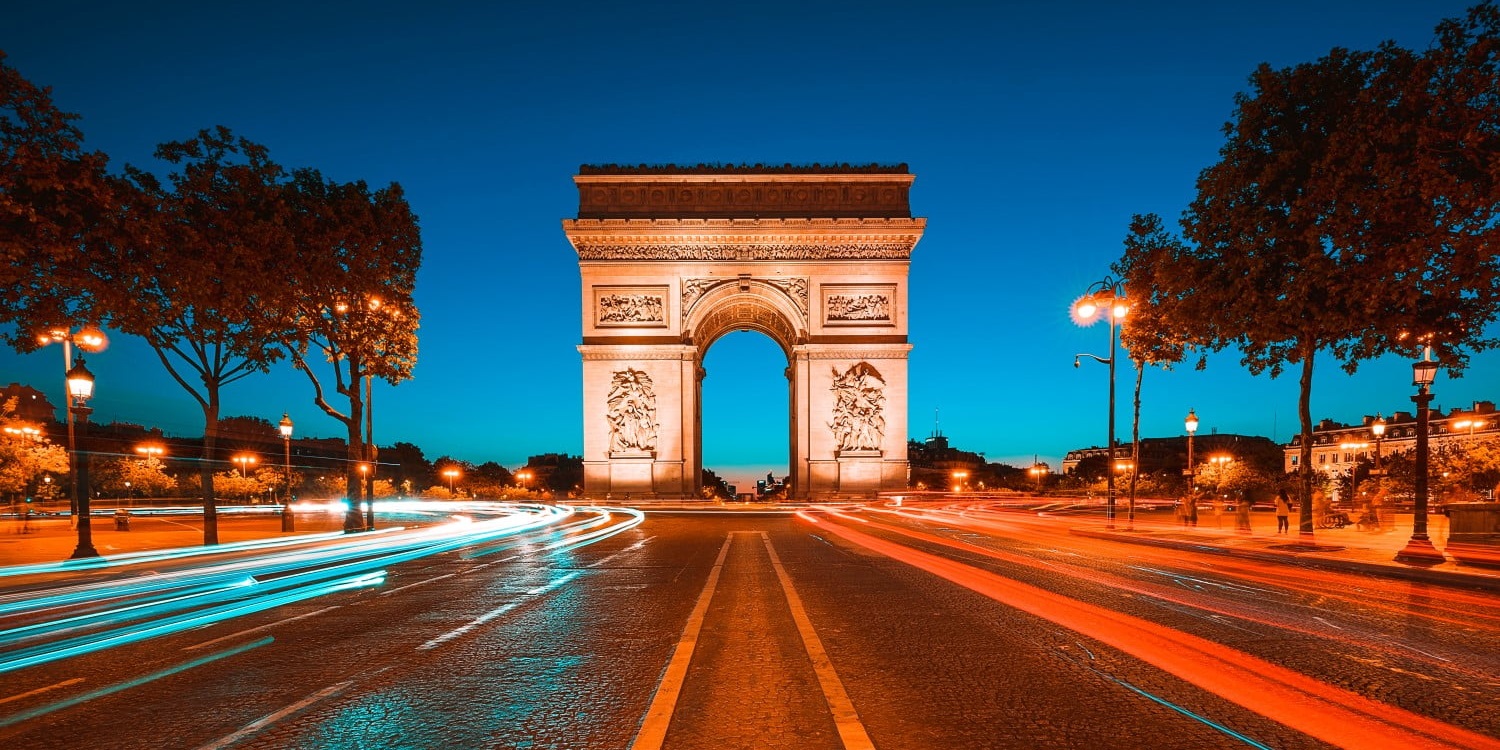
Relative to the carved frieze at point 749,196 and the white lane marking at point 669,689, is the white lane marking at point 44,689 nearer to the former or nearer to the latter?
the white lane marking at point 669,689

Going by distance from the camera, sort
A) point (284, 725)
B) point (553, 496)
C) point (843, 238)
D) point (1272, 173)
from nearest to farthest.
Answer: point (284, 725)
point (1272, 173)
point (843, 238)
point (553, 496)

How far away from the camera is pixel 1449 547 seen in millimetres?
14297

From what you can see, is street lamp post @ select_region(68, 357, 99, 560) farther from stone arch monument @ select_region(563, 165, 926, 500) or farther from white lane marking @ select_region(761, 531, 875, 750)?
stone arch monument @ select_region(563, 165, 926, 500)

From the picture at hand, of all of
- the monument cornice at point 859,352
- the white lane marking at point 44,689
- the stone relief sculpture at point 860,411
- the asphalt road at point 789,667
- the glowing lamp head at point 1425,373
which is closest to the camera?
the asphalt road at point 789,667

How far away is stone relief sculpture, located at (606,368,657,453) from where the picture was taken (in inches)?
1574

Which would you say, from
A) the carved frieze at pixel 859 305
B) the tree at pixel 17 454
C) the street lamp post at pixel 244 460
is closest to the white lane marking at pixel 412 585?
the tree at pixel 17 454

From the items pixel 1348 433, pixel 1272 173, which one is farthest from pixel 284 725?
pixel 1348 433

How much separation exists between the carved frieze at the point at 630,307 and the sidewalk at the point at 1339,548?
Result: 25148 mm

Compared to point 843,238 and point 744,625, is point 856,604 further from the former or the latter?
point 843,238

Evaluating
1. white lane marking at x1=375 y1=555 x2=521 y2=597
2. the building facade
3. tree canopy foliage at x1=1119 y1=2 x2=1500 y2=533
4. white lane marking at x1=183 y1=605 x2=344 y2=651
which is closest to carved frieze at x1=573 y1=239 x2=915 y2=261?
tree canopy foliage at x1=1119 y1=2 x2=1500 y2=533

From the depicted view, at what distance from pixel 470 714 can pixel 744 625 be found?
116 inches

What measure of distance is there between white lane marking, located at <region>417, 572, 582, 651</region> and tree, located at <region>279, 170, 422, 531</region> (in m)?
10.9

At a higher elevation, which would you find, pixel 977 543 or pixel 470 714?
pixel 470 714

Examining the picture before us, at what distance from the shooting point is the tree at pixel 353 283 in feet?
58.0
